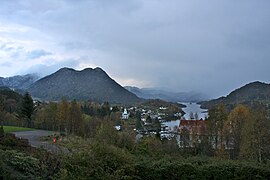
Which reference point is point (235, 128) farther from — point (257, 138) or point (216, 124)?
point (257, 138)

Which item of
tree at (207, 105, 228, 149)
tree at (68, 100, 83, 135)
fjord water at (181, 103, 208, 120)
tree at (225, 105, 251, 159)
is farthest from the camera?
fjord water at (181, 103, 208, 120)

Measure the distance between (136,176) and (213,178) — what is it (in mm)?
2926

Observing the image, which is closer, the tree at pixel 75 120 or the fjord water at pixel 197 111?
the tree at pixel 75 120

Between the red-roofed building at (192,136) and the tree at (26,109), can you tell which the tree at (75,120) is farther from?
the red-roofed building at (192,136)

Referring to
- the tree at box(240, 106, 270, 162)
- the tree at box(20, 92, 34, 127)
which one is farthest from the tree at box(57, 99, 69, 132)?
the tree at box(240, 106, 270, 162)

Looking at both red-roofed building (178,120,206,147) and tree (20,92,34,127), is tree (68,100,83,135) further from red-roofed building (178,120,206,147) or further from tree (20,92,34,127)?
red-roofed building (178,120,206,147)

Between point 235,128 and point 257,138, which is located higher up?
point 235,128

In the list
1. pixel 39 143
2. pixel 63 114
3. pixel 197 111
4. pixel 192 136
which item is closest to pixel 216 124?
pixel 192 136

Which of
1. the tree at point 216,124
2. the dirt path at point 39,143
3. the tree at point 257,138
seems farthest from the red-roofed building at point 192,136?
the dirt path at point 39,143

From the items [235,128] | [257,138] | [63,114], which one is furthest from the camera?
[63,114]

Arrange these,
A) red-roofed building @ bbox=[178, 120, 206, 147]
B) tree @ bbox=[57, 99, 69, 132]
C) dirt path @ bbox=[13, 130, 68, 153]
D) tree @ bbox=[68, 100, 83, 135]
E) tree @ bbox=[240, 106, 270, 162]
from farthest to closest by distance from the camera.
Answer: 1. tree @ bbox=[68, 100, 83, 135]
2. tree @ bbox=[57, 99, 69, 132]
3. red-roofed building @ bbox=[178, 120, 206, 147]
4. tree @ bbox=[240, 106, 270, 162]
5. dirt path @ bbox=[13, 130, 68, 153]

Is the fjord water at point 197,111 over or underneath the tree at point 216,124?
over

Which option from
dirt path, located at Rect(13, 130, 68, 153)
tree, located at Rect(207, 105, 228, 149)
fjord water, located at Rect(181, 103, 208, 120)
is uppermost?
fjord water, located at Rect(181, 103, 208, 120)

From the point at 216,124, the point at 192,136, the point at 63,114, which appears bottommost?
the point at 192,136
